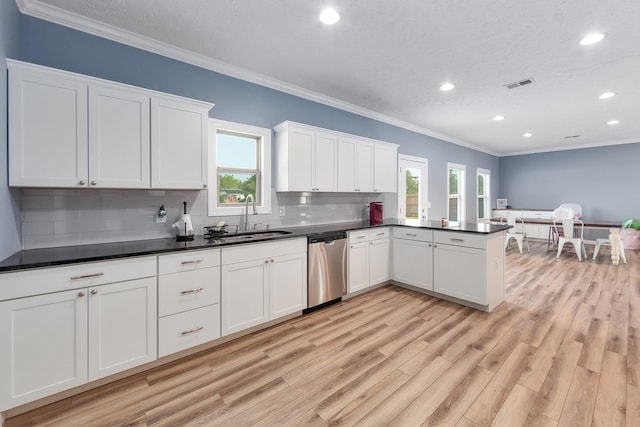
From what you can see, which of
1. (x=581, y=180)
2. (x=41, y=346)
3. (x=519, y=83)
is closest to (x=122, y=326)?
(x=41, y=346)

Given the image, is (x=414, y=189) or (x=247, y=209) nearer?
(x=247, y=209)

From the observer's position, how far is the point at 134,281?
2.00 metres

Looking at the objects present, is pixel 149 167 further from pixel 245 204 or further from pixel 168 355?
pixel 168 355

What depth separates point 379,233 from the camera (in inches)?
154

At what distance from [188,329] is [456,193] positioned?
6881 mm

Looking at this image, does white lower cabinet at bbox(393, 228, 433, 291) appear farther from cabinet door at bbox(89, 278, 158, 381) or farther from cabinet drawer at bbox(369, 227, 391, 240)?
cabinet door at bbox(89, 278, 158, 381)

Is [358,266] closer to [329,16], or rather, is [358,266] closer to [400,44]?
[400,44]

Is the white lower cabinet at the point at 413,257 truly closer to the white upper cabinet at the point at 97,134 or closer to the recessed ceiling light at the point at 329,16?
the recessed ceiling light at the point at 329,16

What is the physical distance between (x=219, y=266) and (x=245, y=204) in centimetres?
109

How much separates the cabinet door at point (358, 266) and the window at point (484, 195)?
6.24m

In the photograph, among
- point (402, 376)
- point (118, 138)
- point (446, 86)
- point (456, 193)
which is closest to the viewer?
point (402, 376)

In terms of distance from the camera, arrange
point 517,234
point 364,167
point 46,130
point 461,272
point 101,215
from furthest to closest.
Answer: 1. point 517,234
2. point 364,167
3. point 461,272
4. point 101,215
5. point 46,130

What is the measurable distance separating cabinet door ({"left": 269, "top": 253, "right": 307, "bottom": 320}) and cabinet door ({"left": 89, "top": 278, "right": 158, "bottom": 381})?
1.04 metres

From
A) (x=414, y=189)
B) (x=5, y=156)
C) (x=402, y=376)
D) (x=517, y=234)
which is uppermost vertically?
(x=414, y=189)
